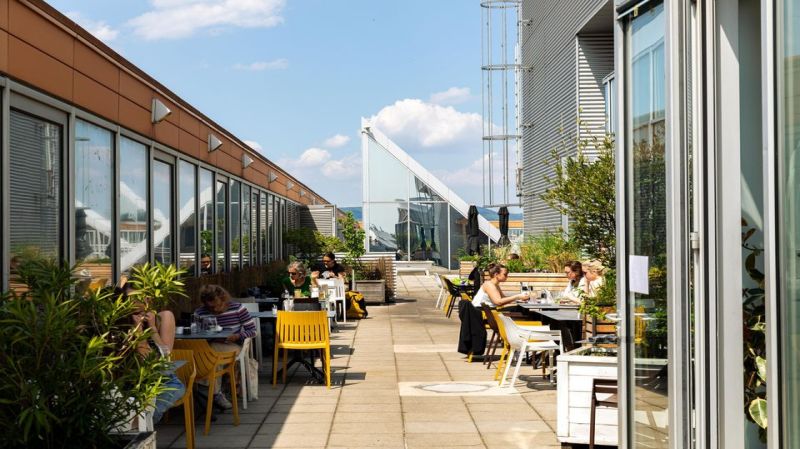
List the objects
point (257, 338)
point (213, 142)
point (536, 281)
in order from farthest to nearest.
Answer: point (536, 281)
point (213, 142)
point (257, 338)

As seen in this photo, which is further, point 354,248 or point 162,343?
point 354,248

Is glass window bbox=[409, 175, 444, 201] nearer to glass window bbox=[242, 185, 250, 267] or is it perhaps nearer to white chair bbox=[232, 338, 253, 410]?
glass window bbox=[242, 185, 250, 267]

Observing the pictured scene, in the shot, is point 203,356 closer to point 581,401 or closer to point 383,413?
point 383,413

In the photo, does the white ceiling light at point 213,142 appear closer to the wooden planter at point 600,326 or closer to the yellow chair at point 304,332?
the yellow chair at point 304,332

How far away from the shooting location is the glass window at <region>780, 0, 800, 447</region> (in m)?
2.94

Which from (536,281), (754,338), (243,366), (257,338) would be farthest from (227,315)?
(536,281)

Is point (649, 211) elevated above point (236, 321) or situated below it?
above

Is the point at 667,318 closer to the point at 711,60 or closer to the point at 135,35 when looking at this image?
the point at 711,60

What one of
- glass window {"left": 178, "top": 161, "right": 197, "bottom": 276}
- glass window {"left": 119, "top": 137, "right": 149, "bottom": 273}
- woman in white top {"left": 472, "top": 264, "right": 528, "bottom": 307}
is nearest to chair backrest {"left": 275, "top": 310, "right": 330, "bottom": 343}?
glass window {"left": 119, "top": 137, "right": 149, "bottom": 273}

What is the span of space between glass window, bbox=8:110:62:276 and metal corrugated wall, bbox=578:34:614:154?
12499 mm

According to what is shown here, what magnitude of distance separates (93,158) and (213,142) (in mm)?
5986

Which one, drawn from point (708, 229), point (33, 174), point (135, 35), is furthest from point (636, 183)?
point (135, 35)

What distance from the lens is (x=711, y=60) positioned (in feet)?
12.3

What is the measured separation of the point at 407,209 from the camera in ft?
→ 87.7
